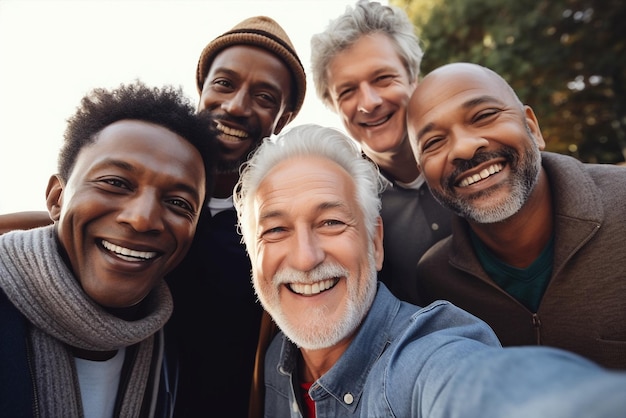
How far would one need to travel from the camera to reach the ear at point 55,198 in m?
1.98

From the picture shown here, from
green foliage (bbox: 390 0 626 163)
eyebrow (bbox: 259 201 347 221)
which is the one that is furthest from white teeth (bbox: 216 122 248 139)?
green foliage (bbox: 390 0 626 163)

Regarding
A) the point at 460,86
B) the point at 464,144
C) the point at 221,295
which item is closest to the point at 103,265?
the point at 221,295

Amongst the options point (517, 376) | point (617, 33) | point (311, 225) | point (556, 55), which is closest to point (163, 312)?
point (311, 225)

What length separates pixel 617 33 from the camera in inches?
336

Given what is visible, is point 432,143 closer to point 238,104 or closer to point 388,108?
point 388,108

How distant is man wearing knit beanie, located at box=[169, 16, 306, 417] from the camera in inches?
92.4

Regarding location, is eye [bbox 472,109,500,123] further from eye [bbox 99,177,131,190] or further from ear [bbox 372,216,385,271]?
eye [bbox 99,177,131,190]

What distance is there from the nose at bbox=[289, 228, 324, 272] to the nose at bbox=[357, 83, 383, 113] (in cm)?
154

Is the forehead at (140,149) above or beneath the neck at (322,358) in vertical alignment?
above

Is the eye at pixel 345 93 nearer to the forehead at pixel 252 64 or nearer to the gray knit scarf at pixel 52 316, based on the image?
the forehead at pixel 252 64

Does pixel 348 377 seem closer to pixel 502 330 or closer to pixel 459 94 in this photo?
pixel 502 330

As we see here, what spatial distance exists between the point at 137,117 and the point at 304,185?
1090mm

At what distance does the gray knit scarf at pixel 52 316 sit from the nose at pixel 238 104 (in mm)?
1611

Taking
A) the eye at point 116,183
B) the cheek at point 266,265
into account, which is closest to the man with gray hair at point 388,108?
the cheek at point 266,265
